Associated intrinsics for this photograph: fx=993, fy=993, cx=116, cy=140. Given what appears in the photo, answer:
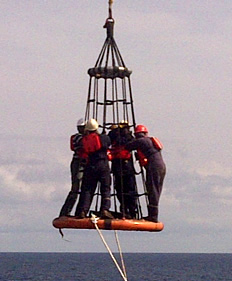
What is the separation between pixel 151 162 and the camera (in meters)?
27.0

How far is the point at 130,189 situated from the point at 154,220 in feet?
3.87

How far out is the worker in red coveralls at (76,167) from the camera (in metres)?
26.9

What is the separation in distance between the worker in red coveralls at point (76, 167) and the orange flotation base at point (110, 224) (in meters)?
0.70

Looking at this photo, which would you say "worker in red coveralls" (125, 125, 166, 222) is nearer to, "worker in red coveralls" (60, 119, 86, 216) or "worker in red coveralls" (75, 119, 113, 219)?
"worker in red coveralls" (75, 119, 113, 219)

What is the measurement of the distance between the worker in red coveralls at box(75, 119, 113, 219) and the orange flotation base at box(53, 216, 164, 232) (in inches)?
13.3

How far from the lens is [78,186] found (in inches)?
1080

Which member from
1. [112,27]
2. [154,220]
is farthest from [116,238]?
[112,27]

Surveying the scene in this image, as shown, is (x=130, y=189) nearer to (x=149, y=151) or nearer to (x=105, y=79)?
(x=149, y=151)

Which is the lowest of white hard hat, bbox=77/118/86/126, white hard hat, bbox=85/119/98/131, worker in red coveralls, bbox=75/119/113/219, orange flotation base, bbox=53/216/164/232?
orange flotation base, bbox=53/216/164/232

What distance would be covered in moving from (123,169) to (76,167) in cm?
129

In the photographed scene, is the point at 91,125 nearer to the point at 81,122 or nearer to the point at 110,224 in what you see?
the point at 81,122

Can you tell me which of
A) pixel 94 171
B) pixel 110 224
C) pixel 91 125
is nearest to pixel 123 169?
pixel 94 171

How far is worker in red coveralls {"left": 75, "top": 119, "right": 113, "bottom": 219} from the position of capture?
26.3 m

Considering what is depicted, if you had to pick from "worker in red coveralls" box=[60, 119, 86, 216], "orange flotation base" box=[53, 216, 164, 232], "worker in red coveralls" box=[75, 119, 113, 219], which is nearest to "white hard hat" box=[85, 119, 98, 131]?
"worker in red coveralls" box=[75, 119, 113, 219]
